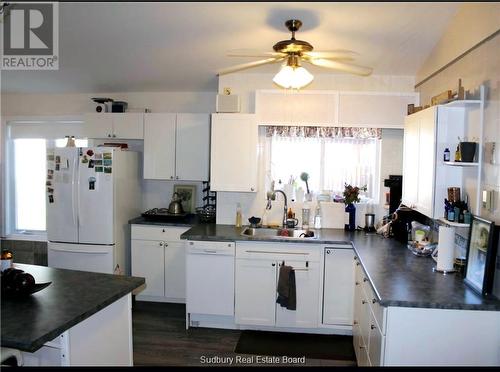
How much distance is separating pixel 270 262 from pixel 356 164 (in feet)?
4.80

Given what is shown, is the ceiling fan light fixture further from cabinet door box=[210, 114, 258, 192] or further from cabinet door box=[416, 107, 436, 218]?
cabinet door box=[210, 114, 258, 192]

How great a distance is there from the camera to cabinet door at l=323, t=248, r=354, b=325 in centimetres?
356

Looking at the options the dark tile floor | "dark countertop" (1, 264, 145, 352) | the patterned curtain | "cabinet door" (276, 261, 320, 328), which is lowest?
the dark tile floor

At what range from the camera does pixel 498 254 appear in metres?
2.23

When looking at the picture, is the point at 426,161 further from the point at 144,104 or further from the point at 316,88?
the point at 144,104

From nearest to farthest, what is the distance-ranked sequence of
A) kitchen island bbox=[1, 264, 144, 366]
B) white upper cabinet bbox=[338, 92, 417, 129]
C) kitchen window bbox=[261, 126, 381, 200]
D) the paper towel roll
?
kitchen island bbox=[1, 264, 144, 366], the paper towel roll, white upper cabinet bbox=[338, 92, 417, 129], kitchen window bbox=[261, 126, 381, 200]

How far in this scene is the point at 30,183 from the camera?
→ 5.28m

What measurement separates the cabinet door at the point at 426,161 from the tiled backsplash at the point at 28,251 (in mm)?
4537

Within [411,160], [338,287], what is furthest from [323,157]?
[338,287]

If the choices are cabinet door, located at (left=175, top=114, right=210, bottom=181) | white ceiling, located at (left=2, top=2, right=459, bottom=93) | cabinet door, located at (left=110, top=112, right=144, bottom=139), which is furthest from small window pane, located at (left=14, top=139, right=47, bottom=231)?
cabinet door, located at (left=175, top=114, right=210, bottom=181)

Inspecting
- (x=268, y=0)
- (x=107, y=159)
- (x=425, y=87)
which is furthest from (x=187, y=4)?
(x=425, y=87)

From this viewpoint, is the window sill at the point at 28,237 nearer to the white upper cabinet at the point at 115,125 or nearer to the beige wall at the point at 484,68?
the white upper cabinet at the point at 115,125
